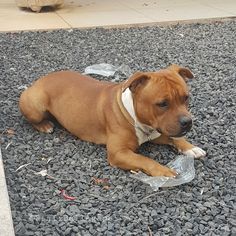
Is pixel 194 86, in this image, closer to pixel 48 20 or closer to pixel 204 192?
pixel 204 192

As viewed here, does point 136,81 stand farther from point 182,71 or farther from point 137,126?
point 182,71

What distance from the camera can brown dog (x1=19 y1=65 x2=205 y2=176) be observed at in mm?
4125

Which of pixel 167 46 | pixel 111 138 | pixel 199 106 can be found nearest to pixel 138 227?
pixel 111 138

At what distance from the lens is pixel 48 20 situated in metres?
9.99

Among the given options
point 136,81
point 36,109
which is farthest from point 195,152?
point 36,109

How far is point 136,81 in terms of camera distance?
420cm

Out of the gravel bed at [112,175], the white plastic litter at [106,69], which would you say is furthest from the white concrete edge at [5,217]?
the white plastic litter at [106,69]

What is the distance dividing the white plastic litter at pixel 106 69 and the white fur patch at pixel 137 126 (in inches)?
Answer: 92.0

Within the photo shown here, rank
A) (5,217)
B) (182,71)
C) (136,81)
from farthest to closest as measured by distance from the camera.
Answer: (182,71)
(136,81)
(5,217)

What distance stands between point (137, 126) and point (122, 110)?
0.61ft

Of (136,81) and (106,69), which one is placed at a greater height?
(136,81)

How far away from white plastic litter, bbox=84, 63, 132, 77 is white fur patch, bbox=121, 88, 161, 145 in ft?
7.67

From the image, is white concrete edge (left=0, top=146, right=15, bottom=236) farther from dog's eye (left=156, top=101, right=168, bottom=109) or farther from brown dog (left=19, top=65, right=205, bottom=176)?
dog's eye (left=156, top=101, right=168, bottom=109)

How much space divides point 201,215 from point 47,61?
173 inches
